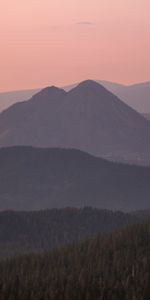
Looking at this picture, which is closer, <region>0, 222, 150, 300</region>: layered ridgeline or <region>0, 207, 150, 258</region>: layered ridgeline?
<region>0, 222, 150, 300</region>: layered ridgeline

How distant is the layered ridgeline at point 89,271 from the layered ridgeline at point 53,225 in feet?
156

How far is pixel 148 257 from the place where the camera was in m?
48.2

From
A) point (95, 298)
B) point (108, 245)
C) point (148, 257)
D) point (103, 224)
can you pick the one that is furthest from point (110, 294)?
point (103, 224)

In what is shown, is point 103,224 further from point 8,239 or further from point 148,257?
point 148,257

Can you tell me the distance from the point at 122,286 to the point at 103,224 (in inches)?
3687

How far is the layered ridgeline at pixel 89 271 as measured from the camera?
35500mm

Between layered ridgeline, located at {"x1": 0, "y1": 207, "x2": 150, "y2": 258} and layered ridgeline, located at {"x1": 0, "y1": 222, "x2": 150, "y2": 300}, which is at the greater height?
layered ridgeline, located at {"x1": 0, "y1": 222, "x2": 150, "y2": 300}

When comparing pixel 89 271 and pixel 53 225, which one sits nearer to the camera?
pixel 89 271

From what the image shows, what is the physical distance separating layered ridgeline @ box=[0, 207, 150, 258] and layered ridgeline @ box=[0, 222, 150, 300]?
47.6 meters

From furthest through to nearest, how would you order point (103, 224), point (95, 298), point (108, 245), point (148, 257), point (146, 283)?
1. point (103, 224)
2. point (108, 245)
3. point (148, 257)
4. point (146, 283)
5. point (95, 298)

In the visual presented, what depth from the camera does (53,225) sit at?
128875mm

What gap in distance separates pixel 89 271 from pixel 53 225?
85.8 metres

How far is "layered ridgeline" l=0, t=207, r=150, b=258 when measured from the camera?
114500 millimetres

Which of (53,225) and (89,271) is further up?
(89,271)
